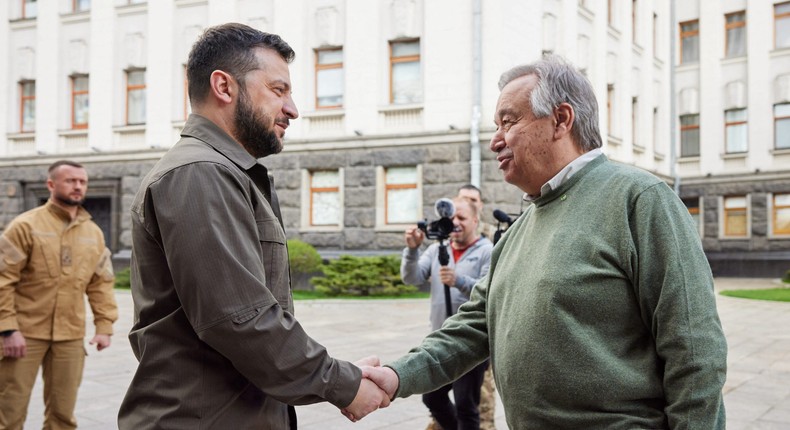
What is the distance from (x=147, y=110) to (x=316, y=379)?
20902 millimetres

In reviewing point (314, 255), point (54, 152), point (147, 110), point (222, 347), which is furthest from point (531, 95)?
point (54, 152)

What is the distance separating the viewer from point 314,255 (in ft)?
59.0

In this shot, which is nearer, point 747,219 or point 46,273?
point 46,273

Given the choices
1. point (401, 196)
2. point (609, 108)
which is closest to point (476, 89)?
point (401, 196)

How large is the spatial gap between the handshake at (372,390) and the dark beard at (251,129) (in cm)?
87

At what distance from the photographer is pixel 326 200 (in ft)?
65.0

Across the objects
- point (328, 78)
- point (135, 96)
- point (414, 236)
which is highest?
point (328, 78)

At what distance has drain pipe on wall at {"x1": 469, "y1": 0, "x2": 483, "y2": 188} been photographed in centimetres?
1766

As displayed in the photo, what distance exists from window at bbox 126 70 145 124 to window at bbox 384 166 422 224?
818cm

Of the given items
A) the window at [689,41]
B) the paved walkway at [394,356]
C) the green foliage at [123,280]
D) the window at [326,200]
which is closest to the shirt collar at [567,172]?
the paved walkway at [394,356]

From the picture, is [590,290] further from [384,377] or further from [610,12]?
[610,12]

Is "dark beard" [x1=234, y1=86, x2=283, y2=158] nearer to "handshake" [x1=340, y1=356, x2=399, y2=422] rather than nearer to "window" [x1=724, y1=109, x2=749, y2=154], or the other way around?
"handshake" [x1=340, y1=356, x2=399, y2=422]

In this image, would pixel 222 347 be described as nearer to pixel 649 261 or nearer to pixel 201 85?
pixel 201 85

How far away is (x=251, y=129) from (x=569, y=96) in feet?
3.62
